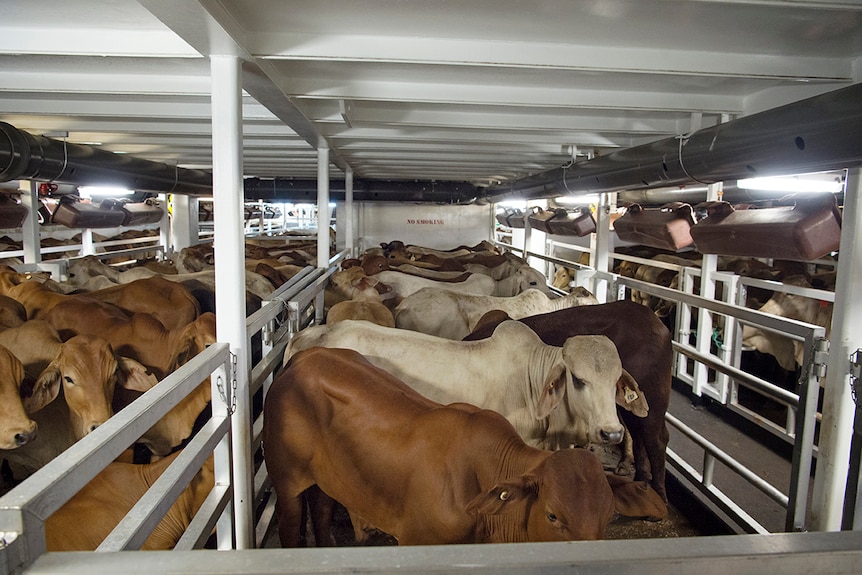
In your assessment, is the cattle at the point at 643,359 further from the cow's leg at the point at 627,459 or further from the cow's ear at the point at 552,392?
the cow's ear at the point at 552,392

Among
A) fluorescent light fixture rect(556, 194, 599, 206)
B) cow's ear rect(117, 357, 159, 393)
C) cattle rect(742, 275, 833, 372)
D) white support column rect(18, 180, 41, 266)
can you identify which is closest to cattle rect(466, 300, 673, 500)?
cow's ear rect(117, 357, 159, 393)

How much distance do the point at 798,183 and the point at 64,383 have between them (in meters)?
5.73

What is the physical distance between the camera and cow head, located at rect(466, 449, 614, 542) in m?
1.94

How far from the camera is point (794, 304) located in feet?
21.4

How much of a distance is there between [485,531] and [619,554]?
125 centimetres

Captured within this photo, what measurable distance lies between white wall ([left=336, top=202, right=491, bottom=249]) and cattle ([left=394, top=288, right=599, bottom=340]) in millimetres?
7927

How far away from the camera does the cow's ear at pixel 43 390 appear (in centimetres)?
306

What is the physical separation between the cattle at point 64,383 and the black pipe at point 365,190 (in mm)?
7324

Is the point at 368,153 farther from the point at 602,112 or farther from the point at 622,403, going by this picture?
the point at 622,403

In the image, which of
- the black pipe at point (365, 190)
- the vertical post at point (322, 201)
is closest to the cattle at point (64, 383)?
the vertical post at point (322, 201)

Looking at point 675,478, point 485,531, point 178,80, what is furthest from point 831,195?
point 178,80

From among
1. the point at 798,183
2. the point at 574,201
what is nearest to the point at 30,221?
the point at 798,183

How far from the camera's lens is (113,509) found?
2.46 m

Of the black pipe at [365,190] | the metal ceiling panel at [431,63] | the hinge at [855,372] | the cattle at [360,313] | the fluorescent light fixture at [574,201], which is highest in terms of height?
the metal ceiling panel at [431,63]
